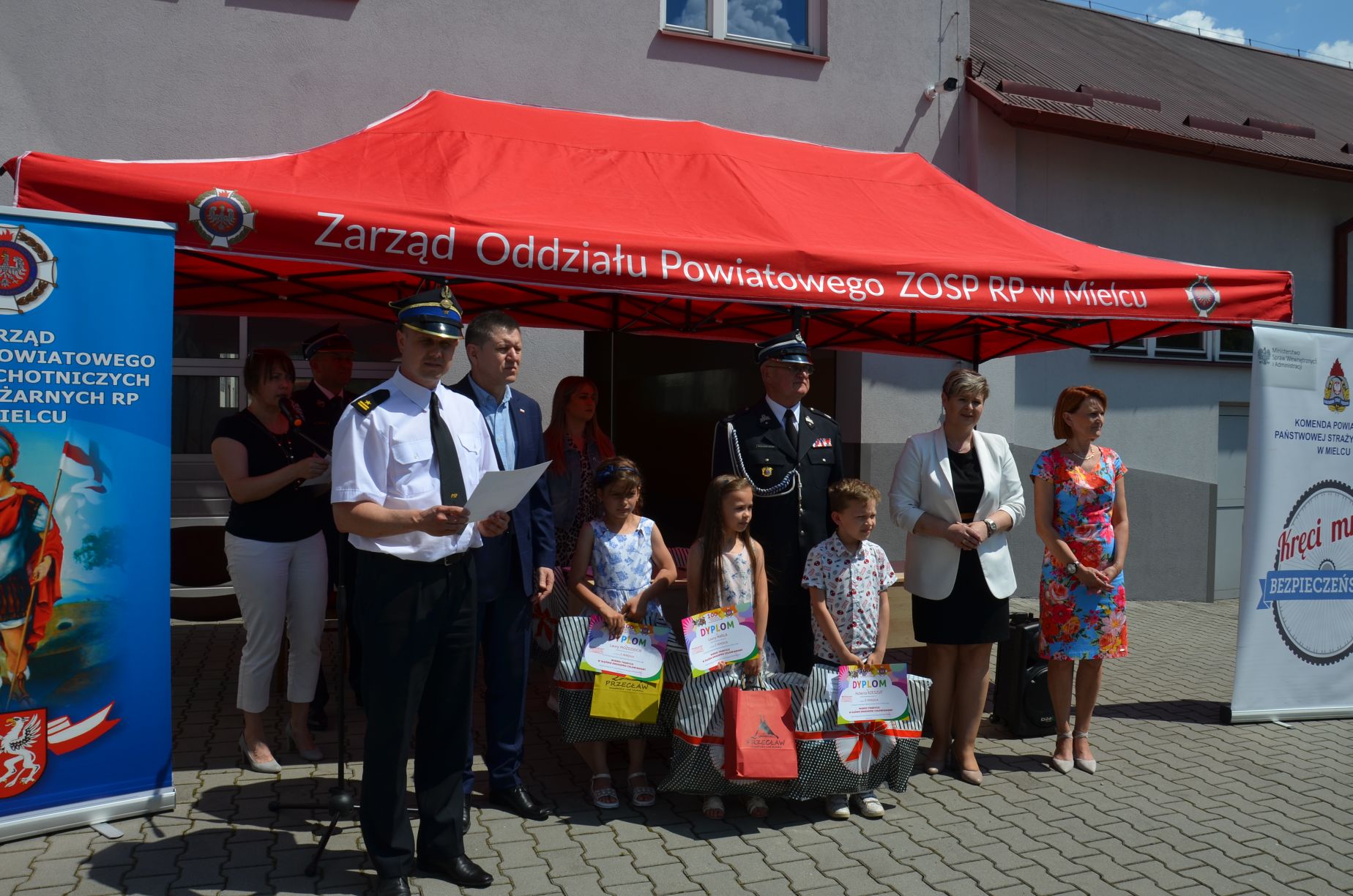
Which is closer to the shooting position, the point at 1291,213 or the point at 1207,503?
the point at 1207,503

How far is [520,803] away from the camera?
4.06 meters

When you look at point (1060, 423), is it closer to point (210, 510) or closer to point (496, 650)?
point (496, 650)

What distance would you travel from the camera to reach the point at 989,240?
5770 mm

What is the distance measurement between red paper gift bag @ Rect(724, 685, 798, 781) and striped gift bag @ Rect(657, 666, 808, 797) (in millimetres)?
39

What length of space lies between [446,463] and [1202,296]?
423 centimetres

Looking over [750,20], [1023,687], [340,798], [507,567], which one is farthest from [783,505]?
[750,20]

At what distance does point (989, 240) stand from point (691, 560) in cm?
279

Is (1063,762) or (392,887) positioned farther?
(1063,762)

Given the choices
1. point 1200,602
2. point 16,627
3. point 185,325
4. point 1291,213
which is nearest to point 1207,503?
point 1200,602

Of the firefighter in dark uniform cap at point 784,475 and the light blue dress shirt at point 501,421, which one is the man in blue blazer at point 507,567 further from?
the firefighter in dark uniform cap at point 784,475

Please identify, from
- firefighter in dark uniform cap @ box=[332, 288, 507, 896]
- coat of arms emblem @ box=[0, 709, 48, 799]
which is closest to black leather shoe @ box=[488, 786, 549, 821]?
firefighter in dark uniform cap @ box=[332, 288, 507, 896]

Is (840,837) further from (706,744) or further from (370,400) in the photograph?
(370,400)

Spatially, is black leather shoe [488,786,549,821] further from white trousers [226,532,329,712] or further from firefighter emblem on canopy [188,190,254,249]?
firefighter emblem on canopy [188,190,254,249]

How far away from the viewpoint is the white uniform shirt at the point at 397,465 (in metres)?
3.16
